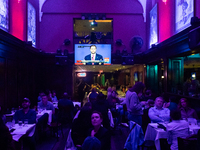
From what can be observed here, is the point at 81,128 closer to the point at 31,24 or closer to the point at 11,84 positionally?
the point at 11,84

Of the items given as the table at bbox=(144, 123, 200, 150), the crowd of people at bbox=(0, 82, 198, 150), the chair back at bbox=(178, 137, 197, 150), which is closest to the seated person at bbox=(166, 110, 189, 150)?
the crowd of people at bbox=(0, 82, 198, 150)

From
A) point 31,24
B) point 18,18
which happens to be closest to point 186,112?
point 18,18

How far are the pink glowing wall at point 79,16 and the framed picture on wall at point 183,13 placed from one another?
369cm

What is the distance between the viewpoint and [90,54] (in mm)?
9023

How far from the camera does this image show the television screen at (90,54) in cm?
900

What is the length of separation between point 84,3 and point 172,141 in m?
9.14

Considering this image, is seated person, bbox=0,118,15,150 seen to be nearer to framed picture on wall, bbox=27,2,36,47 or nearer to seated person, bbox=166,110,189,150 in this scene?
seated person, bbox=166,110,189,150

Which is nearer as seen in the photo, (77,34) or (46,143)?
(46,143)

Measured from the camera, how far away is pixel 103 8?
34.4 feet

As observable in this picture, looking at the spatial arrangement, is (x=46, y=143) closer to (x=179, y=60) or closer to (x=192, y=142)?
(x=192, y=142)

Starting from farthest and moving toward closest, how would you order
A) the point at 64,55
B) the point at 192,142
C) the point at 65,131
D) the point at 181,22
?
the point at 64,55 → the point at 181,22 → the point at 65,131 → the point at 192,142

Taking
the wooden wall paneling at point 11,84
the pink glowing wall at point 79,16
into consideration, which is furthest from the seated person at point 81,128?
the pink glowing wall at point 79,16

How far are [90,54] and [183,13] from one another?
4398 millimetres

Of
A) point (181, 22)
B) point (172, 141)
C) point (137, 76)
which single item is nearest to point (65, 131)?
point (172, 141)
